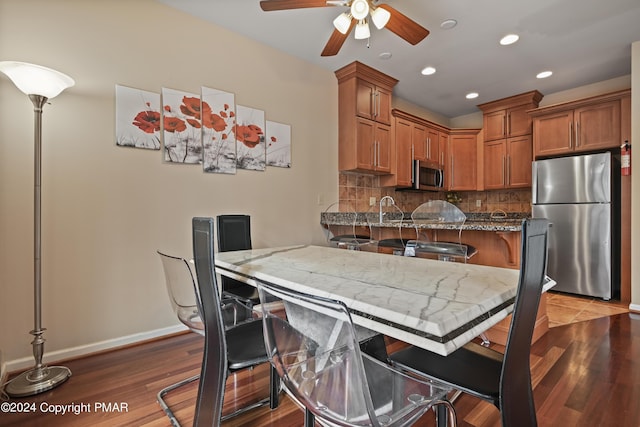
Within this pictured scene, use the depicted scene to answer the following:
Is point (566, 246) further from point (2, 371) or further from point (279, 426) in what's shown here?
point (2, 371)

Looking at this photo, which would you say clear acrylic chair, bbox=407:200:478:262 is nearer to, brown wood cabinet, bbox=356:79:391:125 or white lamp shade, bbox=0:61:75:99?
brown wood cabinet, bbox=356:79:391:125

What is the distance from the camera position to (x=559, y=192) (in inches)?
145

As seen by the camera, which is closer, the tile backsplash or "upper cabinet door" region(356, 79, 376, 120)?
"upper cabinet door" region(356, 79, 376, 120)

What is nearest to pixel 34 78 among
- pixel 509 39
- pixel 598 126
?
pixel 509 39

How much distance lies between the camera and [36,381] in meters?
1.69

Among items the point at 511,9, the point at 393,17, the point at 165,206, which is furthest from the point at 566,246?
the point at 165,206

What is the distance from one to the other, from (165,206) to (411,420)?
2306 millimetres

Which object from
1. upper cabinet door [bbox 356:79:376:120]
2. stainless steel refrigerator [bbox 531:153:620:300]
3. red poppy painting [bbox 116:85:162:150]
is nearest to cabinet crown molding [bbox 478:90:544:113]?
stainless steel refrigerator [bbox 531:153:620:300]

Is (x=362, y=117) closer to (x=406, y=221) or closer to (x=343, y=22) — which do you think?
(x=406, y=221)

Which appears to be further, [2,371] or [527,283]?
[2,371]

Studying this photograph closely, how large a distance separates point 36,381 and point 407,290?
85.5 inches

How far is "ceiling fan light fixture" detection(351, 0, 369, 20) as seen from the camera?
74.8 inches

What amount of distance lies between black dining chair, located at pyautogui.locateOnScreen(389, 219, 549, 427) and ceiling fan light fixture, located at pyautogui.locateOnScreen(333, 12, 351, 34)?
1836 mm

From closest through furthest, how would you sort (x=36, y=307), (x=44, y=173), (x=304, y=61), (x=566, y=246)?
(x=36, y=307) → (x=44, y=173) → (x=304, y=61) → (x=566, y=246)
